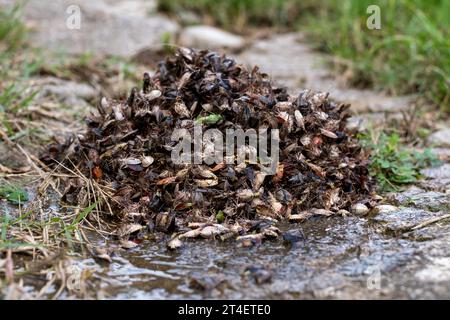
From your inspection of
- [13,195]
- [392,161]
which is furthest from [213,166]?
[392,161]

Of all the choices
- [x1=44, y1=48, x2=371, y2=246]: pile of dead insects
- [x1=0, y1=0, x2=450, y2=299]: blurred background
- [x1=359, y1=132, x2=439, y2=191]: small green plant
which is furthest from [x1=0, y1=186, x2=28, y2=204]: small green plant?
[x1=359, y1=132, x2=439, y2=191]: small green plant

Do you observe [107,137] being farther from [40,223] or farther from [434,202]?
[434,202]

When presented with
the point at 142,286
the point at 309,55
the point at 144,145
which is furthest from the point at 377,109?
the point at 142,286

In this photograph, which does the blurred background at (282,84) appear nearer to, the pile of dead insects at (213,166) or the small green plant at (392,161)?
the small green plant at (392,161)

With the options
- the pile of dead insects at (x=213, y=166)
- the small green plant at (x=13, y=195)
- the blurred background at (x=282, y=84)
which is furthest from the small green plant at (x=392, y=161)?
the small green plant at (x=13, y=195)

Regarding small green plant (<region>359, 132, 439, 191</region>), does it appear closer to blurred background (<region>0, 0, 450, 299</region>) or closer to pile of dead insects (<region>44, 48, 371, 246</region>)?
blurred background (<region>0, 0, 450, 299</region>)

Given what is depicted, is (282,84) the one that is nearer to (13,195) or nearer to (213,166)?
(213,166)

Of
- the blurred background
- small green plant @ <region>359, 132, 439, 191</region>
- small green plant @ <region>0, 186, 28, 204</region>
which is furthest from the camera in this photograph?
small green plant @ <region>359, 132, 439, 191</region>
